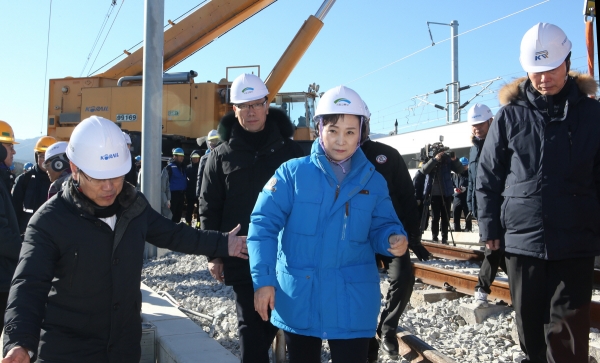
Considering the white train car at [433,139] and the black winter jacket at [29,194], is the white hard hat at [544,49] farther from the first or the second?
the white train car at [433,139]

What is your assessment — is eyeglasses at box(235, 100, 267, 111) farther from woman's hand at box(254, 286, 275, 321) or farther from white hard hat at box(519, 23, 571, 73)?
white hard hat at box(519, 23, 571, 73)

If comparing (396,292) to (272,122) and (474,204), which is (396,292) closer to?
(272,122)

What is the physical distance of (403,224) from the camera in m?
4.42

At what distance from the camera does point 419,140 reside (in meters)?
23.0

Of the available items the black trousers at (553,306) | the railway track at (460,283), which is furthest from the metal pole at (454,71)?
the black trousers at (553,306)

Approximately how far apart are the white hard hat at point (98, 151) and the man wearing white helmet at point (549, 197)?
2.20 m

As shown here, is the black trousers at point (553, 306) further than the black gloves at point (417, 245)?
No

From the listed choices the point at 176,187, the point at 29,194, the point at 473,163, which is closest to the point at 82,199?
the point at 29,194

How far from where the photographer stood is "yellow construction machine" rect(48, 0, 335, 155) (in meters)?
16.2

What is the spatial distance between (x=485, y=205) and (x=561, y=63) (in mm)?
938

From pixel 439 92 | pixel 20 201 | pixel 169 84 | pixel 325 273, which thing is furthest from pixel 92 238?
pixel 439 92

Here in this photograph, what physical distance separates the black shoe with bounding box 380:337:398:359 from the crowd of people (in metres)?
1.24

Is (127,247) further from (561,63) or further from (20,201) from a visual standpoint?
(20,201)

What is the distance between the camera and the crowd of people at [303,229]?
270 centimetres
